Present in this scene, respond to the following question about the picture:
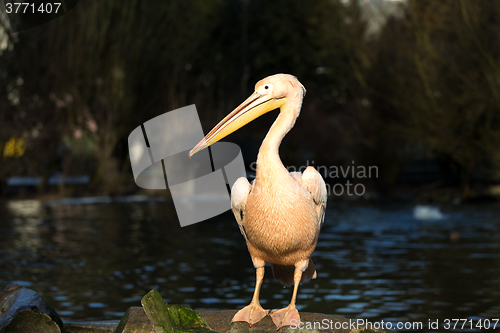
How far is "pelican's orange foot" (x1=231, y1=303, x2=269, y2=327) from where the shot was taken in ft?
15.6

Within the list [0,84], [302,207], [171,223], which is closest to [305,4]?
[0,84]

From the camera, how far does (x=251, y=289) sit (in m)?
8.31

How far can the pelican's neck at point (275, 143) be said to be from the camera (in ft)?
14.7

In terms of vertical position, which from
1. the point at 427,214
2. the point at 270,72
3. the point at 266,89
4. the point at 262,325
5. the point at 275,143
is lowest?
the point at 262,325

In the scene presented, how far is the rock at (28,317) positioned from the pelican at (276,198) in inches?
56.8

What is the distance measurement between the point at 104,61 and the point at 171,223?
940 cm

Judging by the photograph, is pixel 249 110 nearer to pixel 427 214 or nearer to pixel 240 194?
pixel 240 194

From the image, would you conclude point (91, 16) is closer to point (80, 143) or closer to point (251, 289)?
point (80, 143)

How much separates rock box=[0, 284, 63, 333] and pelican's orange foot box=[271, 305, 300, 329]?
167 centimetres

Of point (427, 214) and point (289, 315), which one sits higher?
point (427, 214)

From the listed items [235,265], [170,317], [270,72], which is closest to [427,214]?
[235,265]

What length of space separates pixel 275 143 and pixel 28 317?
233cm

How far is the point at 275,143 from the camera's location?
15.0ft

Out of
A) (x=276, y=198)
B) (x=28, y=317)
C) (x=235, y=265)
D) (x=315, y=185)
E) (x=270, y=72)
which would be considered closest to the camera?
(x=276, y=198)
